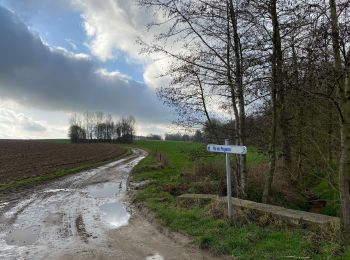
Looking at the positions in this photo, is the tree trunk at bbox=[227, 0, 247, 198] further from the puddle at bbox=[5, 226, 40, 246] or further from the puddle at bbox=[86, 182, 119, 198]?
the puddle at bbox=[5, 226, 40, 246]

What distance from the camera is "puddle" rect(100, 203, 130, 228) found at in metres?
11.4

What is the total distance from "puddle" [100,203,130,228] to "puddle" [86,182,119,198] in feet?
9.06

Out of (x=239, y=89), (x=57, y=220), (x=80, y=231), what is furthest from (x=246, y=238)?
(x=239, y=89)

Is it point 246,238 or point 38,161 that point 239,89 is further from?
point 38,161

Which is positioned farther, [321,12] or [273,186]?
[273,186]

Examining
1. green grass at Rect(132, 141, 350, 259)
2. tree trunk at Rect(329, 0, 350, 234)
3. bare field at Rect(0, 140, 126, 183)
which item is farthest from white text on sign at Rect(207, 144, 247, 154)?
bare field at Rect(0, 140, 126, 183)

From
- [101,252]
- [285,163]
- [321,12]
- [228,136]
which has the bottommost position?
[101,252]

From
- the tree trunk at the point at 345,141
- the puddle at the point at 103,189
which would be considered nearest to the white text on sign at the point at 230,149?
the tree trunk at the point at 345,141

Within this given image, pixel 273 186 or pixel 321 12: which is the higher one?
pixel 321 12

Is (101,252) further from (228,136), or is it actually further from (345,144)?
(228,136)

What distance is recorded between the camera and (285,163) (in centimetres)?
1741

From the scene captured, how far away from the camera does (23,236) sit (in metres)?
9.84

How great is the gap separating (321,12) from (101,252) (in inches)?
252

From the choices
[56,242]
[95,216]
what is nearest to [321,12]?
[56,242]
